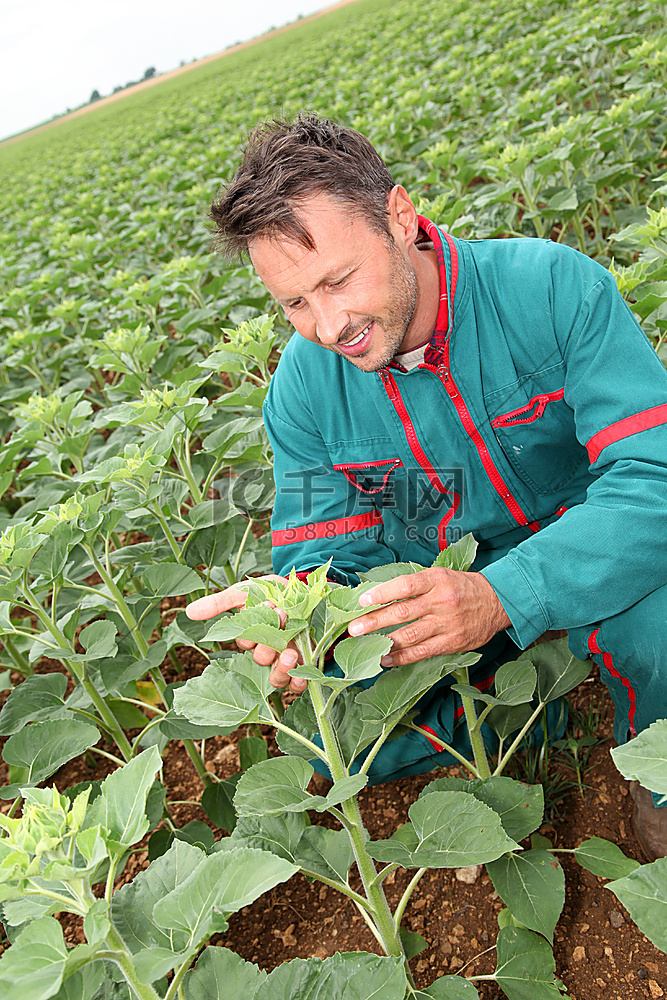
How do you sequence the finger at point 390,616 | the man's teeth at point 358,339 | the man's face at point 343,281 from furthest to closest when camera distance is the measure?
the man's teeth at point 358,339 < the man's face at point 343,281 < the finger at point 390,616

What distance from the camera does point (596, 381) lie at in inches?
67.6

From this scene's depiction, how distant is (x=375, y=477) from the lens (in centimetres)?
216

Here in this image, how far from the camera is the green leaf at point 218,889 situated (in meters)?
0.96

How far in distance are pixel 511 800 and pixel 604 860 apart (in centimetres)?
26

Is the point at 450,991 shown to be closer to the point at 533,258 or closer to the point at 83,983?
the point at 83,983

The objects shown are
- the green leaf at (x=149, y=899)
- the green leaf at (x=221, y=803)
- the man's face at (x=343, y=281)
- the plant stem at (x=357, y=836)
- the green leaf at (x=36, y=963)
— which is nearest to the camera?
the green leaf at (x=36, y=963)

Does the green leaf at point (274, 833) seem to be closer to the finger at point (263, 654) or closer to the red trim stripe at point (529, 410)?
the finger at point (263, 654)

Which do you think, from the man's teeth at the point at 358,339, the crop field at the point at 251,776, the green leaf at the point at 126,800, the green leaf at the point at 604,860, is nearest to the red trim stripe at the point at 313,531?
the crop field at the point at 251,776

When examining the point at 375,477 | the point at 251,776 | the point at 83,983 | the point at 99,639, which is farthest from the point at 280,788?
the point at 375,477

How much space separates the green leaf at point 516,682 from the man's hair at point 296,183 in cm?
103

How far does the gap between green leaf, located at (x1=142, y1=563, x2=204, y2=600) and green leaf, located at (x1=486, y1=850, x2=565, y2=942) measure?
3.30 ft

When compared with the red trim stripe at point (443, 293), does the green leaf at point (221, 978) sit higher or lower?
lower

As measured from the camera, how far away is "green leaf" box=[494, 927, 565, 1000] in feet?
4.69

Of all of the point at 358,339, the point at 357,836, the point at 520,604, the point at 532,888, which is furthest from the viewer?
the point at 358,339
